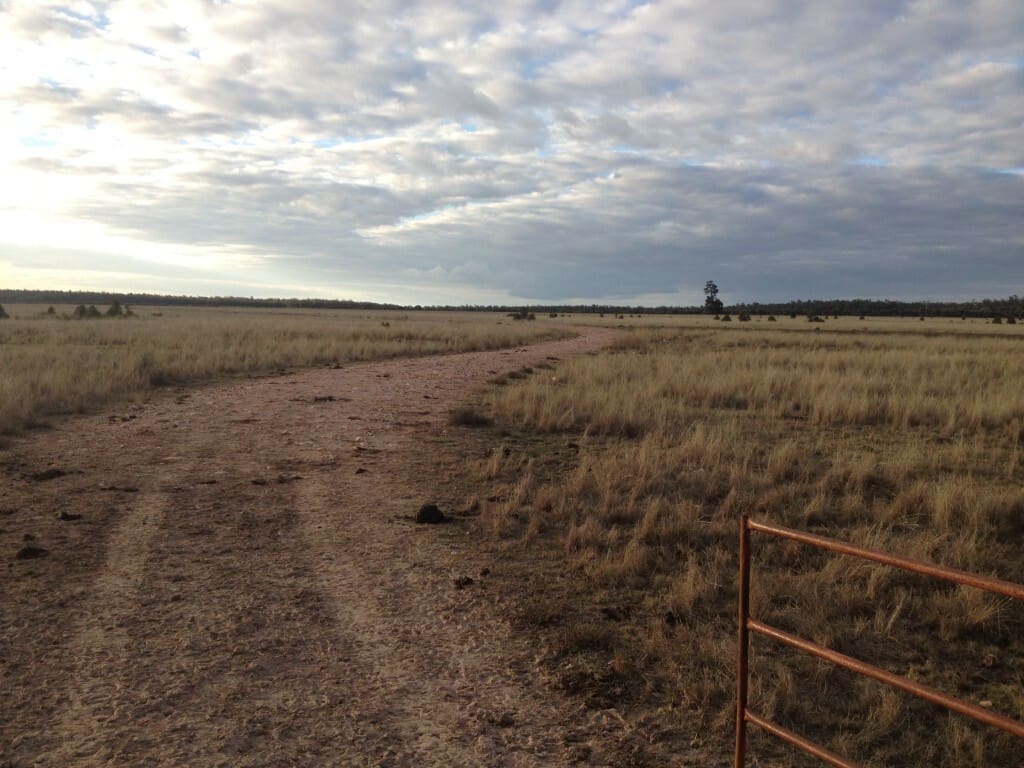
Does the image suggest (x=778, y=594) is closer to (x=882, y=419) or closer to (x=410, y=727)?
(x=410, y=727)

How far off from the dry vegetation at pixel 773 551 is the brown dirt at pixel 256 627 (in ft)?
1.93

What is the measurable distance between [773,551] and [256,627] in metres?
4.22

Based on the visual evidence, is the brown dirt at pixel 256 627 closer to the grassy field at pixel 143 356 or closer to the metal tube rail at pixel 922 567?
the metal tube rail at pixel 922 567

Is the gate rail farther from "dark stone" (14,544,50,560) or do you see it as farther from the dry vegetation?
"dark stone" (14,544,50,560)

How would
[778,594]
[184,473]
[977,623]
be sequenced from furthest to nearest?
[184,473] → [778,594] → [977,623]

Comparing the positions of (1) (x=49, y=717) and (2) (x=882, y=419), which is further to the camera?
(2) (x=882, y=419)

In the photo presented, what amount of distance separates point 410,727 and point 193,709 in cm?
111

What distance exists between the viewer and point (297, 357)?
25.1 m

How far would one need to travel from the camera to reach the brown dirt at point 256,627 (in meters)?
3.64

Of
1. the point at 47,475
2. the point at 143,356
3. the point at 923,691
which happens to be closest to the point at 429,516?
the point at 47,475

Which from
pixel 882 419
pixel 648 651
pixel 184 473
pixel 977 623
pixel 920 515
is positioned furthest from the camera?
pixel 882 419

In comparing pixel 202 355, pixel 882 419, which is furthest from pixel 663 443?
pixel 202 355

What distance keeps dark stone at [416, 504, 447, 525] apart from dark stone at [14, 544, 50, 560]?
3099mm

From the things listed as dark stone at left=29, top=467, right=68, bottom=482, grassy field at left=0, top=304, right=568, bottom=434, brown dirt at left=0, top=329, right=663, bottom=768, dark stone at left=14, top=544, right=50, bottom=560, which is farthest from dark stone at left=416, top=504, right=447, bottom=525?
grassy field at left=0, top=304, right=568, bottom=434
